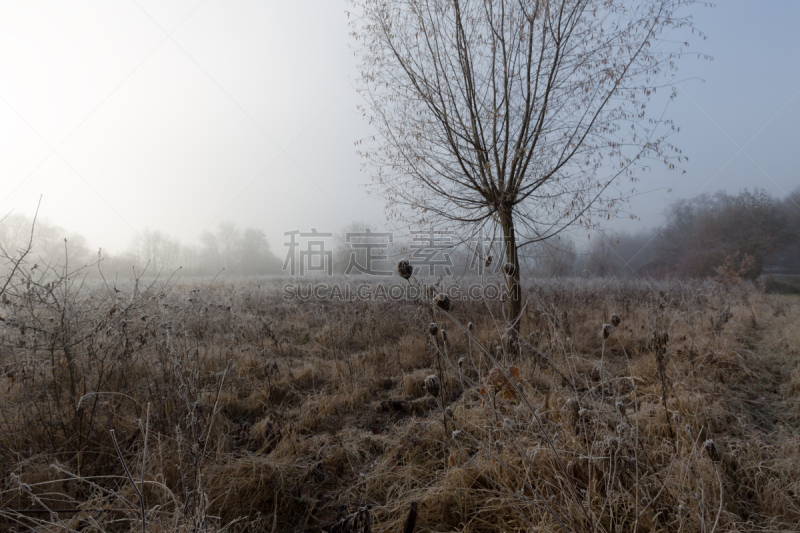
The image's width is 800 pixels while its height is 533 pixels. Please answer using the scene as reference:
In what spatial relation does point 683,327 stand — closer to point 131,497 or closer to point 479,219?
point 479,219

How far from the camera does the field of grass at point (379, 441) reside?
1.62 m

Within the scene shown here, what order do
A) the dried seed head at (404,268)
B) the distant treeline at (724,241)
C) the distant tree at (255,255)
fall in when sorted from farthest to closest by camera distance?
the distant tree at (255,255)
the distant treeline at (724,241)
the dried seed head at (404,268)

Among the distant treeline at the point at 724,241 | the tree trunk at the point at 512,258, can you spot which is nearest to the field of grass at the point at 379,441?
the tree trunk at the point at 512,258

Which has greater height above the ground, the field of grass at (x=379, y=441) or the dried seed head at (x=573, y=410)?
the dried seed head at (x=573, y=410)

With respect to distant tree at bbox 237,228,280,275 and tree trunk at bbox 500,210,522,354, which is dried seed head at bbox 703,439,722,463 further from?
distant tree at bbox 237,228,280,275

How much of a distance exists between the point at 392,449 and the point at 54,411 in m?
2.72

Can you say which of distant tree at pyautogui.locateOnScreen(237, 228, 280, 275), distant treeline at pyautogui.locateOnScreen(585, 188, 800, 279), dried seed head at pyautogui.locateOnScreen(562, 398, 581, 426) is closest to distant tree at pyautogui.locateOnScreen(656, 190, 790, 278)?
distant treeline at pyautogui.locateOnScreen(585, 188, 800, 279)

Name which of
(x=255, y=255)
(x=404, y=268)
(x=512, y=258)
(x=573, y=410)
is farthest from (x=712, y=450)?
(x=255, y=255)

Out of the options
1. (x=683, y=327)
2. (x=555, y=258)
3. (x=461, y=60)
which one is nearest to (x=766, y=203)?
(x=683, y=327)

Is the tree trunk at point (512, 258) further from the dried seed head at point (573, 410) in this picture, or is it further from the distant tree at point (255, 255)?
the distant tree at point (255, 255)

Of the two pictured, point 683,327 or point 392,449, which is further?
point 683,327

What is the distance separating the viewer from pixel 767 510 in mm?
1746

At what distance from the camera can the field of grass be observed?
1.62m

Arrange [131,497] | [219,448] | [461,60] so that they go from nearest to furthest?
[131,497]
[219,448]
[461,60]
